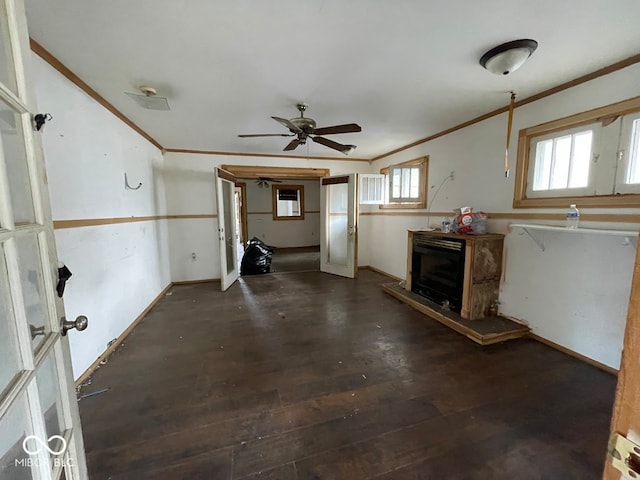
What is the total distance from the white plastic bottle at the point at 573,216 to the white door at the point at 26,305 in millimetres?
3338

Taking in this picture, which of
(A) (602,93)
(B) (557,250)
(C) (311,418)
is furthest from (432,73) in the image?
(C) (311,418)

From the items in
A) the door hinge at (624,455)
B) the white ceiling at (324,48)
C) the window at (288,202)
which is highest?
the white ceiling at (324,48)

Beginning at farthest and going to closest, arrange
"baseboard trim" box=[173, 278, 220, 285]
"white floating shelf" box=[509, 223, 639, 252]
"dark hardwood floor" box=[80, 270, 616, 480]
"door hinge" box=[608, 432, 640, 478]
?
"baseboard trim" box=[173, 278, 220, 285], "white floating shelf" box=[509, 223, 639, 252], "dark hardwood floor" box=[80, 270, 616, 480], "door hinge" box=[608, 432, 640, 478]

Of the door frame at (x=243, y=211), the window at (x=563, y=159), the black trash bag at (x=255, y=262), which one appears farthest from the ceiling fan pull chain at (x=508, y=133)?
the door frame at (x=243, y=211)

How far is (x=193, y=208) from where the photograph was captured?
4.57 m

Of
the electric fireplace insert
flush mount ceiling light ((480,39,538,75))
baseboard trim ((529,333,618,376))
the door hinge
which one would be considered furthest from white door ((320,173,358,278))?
the door hinge

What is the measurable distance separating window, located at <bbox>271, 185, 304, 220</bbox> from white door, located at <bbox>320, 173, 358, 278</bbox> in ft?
10.8

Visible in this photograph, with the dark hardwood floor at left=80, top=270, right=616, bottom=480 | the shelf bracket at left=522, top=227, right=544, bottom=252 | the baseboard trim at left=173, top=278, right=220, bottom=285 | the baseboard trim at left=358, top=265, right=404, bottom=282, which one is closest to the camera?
the dark hardwood floor at left=80, top=270, right=616, bottom=480

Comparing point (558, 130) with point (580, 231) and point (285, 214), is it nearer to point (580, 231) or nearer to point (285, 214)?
point (580, 231)

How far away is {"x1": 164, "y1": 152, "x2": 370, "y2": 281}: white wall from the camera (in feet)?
14.5

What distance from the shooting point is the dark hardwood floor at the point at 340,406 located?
1353 millimetres

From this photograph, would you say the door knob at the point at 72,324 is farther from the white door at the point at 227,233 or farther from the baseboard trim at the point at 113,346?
the white door at the point at 227,233

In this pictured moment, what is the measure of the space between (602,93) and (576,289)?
1613 millimetres

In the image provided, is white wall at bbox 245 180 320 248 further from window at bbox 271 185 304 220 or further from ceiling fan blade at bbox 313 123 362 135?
ceiling fan blade at bbox 313 123 362 135
